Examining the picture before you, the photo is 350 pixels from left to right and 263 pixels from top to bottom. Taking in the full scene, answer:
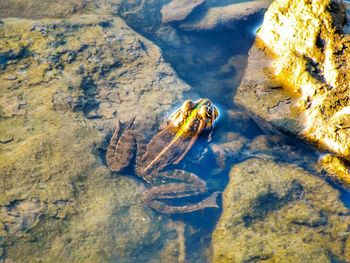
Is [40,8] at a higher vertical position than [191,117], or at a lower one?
higher

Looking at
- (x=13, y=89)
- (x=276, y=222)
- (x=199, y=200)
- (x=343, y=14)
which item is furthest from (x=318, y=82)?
(x=13, y=89)

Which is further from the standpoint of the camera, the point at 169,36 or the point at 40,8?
the point at 169,36

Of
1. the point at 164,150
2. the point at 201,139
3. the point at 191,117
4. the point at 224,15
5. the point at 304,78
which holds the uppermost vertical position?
the point at 224,15

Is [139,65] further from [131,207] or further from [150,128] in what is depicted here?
[131,207]

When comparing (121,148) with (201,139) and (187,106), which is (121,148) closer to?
(187,106)

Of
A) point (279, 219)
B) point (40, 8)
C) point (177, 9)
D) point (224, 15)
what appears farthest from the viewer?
point (177, 9)

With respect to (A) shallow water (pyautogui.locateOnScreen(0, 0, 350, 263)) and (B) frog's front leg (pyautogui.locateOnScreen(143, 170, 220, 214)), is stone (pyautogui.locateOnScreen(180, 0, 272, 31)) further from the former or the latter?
(B) frog's front leg (pyautogui.locateOnScreen(143, 170, 220, 214))

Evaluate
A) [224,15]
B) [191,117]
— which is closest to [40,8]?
[224,15]
